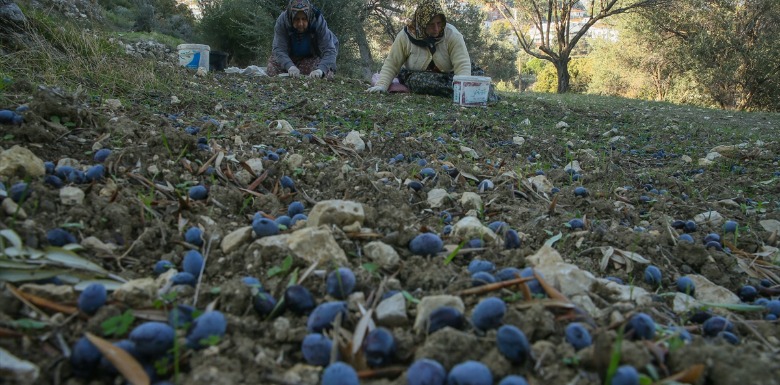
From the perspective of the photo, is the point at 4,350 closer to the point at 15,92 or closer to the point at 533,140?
the point at 15,92

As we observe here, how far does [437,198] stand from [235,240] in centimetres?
105

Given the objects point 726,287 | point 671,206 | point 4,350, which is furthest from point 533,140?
point 4,350

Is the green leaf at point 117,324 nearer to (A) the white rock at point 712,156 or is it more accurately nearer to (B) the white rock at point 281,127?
(B) the white rock at point 281,127

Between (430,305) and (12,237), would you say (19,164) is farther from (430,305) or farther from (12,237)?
(430,305)

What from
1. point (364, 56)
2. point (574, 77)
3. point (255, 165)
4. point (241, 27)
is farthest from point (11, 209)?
point (574, 77)

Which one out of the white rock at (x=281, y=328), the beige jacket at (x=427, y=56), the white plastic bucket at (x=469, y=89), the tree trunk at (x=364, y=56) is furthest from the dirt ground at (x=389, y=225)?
the tree trunk at (x=364, y=56)

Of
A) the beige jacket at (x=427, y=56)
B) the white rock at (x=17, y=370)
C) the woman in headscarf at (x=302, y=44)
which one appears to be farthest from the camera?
the woman in headscarf at (x=302, y=44)

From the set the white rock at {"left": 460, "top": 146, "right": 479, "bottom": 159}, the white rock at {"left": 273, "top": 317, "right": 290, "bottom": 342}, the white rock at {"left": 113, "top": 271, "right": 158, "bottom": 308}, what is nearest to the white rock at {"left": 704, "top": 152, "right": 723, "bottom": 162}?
the white rock at {"left": 460, "top": 146, "right": 479, "bottom": 159}

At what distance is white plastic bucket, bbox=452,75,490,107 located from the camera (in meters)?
6.03

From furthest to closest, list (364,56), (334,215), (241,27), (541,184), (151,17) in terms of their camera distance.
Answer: (364,56) → (151,17) → (241,27) → (541,184) → (334,215)

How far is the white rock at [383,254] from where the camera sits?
4.69 feet

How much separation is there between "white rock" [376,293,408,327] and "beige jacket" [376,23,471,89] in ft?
19.4

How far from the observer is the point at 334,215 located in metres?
1.60

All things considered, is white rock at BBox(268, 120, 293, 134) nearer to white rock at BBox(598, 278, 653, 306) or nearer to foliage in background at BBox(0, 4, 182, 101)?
foliage in background at BBox(0, 4, 182, 101)
